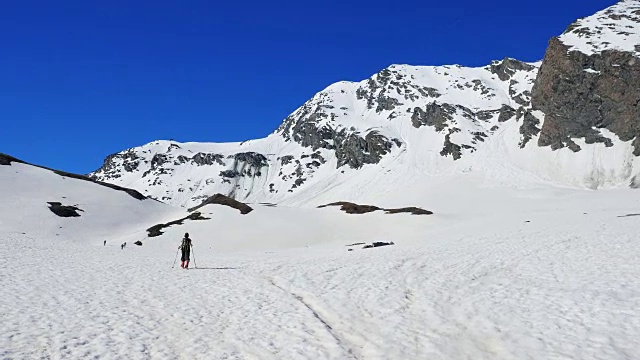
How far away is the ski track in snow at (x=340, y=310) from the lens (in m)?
10.8

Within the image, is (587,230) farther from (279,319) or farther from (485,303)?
(279,319)

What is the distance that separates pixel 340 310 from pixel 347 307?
509 mm

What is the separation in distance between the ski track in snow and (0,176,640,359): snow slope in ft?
0.17

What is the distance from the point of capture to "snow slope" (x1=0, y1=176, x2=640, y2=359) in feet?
35.6

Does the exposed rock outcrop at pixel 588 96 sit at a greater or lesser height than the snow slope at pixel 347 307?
greater

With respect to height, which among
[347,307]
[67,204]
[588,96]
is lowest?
[347,307]

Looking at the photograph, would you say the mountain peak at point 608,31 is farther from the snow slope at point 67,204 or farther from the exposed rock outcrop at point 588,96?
the snow slope at point 67,204

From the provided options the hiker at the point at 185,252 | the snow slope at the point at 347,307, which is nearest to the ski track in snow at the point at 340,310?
the snow slope at the point at 347,307

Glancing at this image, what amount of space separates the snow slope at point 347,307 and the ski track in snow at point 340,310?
50 mm

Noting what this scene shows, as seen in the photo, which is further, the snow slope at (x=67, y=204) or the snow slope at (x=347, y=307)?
the snow slope at (x=67, y=204)

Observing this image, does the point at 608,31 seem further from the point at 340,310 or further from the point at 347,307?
the point at 340,310

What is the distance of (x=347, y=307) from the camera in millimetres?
15188

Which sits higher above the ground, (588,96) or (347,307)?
(588,96)

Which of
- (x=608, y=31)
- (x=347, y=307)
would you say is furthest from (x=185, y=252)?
(x=608, y=31)
